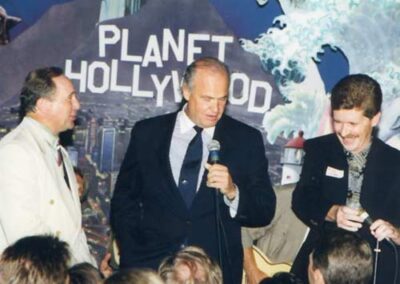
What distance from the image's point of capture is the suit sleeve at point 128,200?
4898 mm

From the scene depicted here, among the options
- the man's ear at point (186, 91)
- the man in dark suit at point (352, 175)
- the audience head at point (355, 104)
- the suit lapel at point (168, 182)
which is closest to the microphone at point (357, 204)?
the man in dark suit at point (352, 175)

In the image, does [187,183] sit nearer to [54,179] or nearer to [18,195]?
[54,179]

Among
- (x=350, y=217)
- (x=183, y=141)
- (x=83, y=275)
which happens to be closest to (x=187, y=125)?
(x=183, y=141)

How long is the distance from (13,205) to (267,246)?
6.55 ft

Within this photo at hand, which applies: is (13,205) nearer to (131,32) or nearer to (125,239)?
(125,239)

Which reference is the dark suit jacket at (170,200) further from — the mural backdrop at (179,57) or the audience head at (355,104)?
the mural backdrop at (179,57)

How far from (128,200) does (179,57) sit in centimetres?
180

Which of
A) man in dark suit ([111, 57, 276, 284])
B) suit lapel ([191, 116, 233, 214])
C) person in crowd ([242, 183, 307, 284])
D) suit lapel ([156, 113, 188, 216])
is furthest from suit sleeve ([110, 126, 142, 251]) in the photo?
person in crowd ([242, 183, 307, 284])

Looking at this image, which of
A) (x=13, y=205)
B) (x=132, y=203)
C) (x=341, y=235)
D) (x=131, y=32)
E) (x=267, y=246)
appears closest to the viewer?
(x=341, y=235)

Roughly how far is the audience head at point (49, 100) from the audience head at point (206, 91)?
578 mm

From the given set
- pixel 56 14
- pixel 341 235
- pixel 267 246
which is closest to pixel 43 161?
pixel 341 235

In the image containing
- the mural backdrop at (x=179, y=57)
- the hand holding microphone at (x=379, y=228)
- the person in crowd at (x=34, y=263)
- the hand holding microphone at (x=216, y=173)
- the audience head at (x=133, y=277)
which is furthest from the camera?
the mural backdrop at (x=179, y=57)

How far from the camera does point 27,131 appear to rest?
467 cm

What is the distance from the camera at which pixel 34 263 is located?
3527 mm
